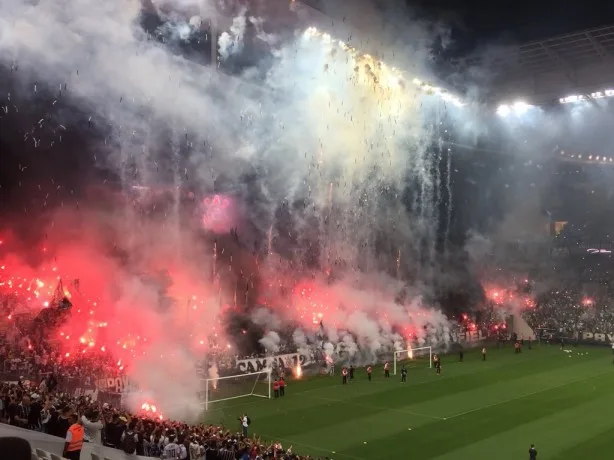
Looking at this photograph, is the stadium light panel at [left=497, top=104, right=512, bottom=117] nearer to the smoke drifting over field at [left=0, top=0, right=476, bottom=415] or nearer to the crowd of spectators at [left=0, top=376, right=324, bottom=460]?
the smoke drifting over field at [left=0, top=0, right=476, bottom=415]

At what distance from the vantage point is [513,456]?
16781 millimetres

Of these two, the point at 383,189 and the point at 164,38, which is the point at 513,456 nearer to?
the point at 164,38

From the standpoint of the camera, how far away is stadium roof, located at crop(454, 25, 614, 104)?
30247mm

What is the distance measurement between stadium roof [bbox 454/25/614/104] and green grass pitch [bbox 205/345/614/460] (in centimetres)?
1455

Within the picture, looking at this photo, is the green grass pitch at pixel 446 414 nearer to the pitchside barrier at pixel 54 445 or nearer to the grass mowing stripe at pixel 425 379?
the grass mowing stripe at pixel 425 379

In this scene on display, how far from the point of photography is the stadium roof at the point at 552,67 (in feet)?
99.2

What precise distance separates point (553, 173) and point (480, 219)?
25.0 feet

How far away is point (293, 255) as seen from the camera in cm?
3912

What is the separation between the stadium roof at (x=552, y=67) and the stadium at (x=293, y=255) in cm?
13

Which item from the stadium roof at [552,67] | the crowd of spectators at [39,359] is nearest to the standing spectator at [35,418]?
the crowd of spectators at [39,359]

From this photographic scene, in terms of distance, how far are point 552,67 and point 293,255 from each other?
18359mm

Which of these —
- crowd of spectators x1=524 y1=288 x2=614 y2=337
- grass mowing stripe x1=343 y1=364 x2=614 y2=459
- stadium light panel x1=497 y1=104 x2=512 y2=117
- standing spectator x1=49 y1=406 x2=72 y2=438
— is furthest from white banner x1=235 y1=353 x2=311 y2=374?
crowd of spectators x1=524 y1=288 x2=614 y2=337

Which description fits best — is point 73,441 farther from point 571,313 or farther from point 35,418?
point 571,313

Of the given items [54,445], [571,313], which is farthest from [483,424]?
[571,313]
